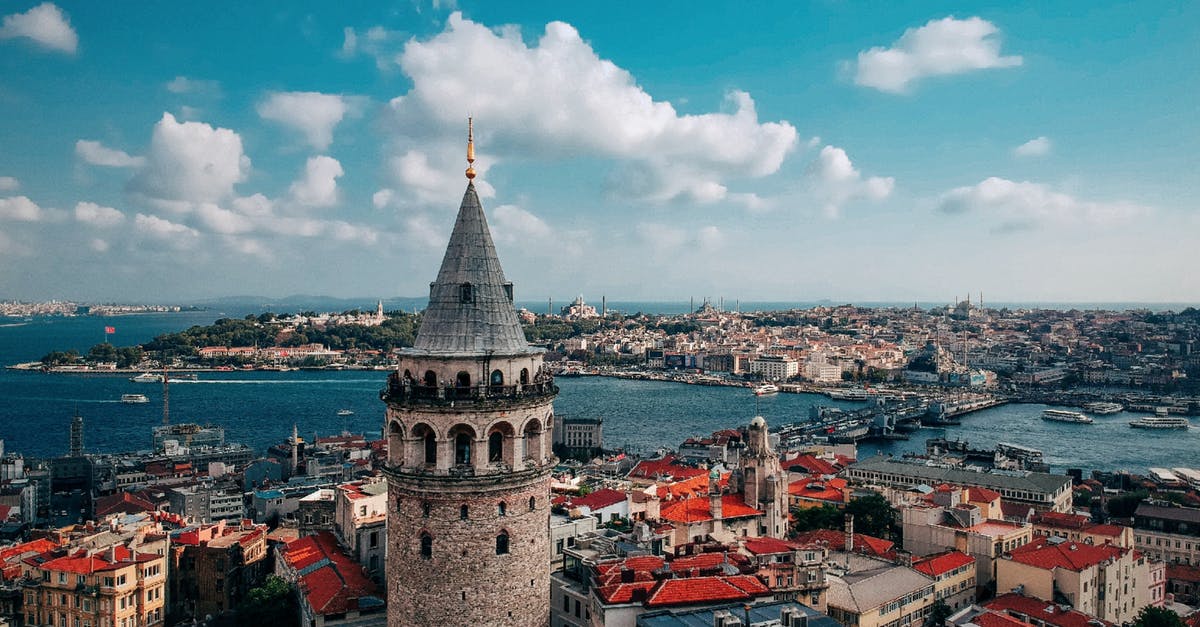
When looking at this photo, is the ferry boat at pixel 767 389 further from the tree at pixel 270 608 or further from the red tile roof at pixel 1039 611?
the tree at pixel 270 608

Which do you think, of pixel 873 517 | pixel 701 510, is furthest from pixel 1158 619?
pixel 701 510

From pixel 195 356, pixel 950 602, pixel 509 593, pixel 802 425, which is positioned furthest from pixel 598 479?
pixel 195 356

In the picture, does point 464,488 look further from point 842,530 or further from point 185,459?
point 185,459

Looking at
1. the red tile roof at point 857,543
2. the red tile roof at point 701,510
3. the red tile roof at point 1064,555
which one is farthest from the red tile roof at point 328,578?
the red tile roof at point 1064,555

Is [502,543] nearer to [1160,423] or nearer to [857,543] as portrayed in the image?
[857,543]

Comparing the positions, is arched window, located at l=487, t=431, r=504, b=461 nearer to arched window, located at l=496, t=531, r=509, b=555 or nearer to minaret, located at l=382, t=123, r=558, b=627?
minaret, located at l=382, t=123, r=558, b=627

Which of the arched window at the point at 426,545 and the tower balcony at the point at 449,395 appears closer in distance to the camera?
the tower balcony at the point at 449,395
